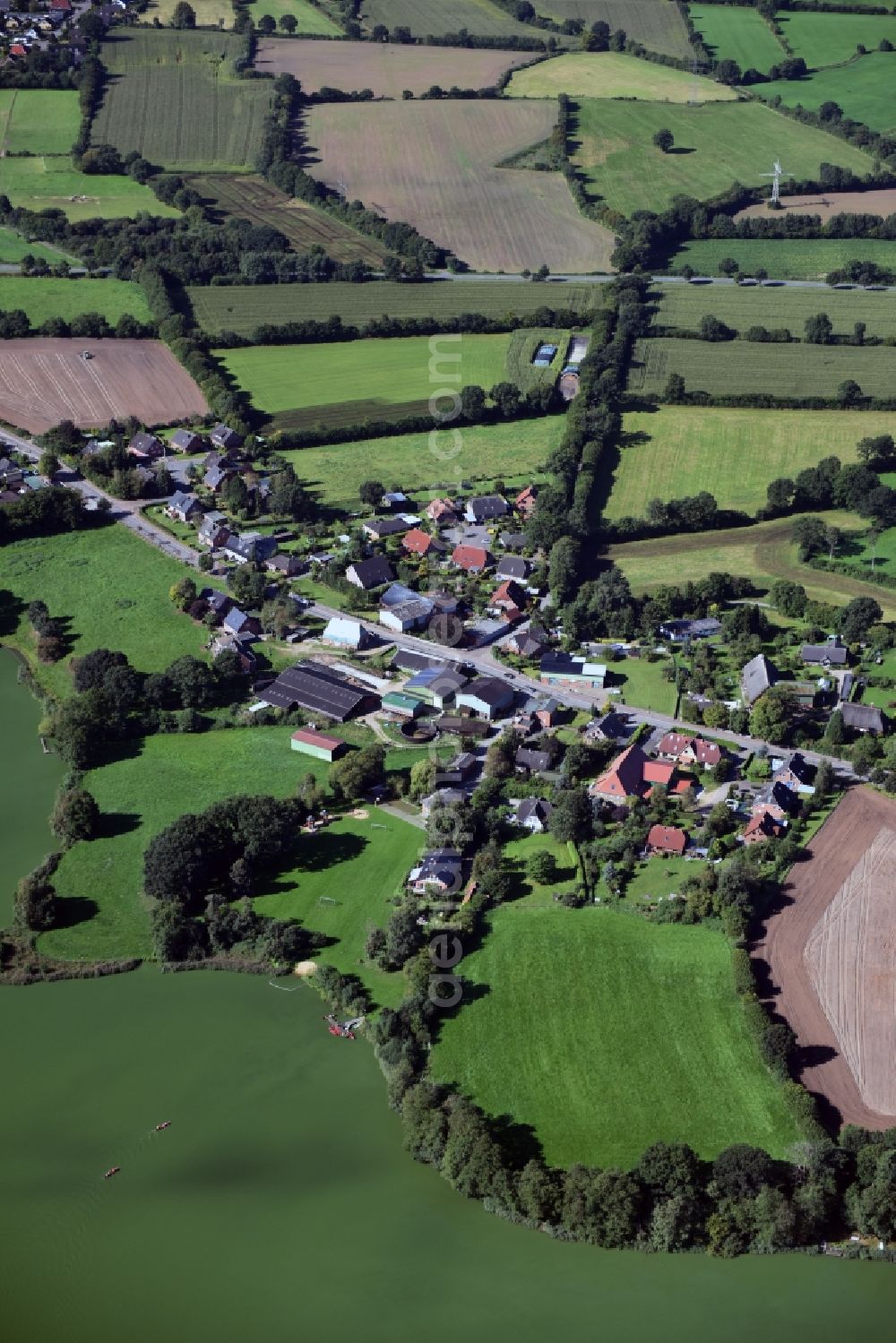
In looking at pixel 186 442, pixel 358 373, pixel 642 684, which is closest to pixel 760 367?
pixel 358 373

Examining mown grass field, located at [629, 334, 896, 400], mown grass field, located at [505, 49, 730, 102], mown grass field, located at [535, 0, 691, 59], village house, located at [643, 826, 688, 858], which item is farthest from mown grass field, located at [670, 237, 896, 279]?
village house, located at [643, 826, 688, 858]

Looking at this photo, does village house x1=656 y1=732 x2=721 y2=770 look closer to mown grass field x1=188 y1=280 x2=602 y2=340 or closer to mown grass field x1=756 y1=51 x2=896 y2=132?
mown grass field x1=188 y1=280 x2=602 y2=340

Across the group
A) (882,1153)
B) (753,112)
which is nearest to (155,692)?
(882,1153)

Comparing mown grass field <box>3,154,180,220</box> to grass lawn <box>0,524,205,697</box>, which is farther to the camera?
mown grass field <box>3,154,180,220</box>

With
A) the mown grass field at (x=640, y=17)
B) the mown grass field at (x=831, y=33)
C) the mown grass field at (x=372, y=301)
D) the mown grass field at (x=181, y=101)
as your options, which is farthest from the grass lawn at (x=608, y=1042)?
the mown grass field at (x=831, y=33)

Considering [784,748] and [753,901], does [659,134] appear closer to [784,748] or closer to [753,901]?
[784,748]

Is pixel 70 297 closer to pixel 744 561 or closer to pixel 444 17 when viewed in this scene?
pixel 744 561

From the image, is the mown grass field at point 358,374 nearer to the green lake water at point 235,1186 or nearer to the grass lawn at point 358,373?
the grass lawn at point 358,373
